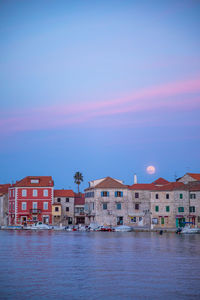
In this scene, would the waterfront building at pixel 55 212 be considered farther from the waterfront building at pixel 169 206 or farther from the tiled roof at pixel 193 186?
the tiled roof at pixel 193 186

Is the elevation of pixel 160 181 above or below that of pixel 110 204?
above

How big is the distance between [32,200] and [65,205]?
8761mm

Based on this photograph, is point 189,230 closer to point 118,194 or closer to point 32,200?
point 118,194

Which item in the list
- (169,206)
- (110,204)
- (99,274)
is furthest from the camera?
(110,204)

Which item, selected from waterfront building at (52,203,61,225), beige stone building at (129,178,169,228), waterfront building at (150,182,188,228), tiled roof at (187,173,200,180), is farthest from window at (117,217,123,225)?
tiled roof at (187,173,200,180)

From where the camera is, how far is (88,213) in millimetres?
114000

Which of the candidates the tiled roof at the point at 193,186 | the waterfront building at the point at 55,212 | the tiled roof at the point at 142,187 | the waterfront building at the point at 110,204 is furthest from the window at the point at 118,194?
the tiled roof at the point at 193,186

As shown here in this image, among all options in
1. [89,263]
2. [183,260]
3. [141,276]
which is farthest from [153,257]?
[141,276]

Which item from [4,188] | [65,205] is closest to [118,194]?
[65,205]

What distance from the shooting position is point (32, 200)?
11275 cm

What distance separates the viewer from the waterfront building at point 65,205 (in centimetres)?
11644

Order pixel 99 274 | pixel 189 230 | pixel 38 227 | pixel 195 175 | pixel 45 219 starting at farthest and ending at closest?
pixel 45 219 → pixel 195 175 → pixel 38 227 → pixel 189 230 → pixel 99 274

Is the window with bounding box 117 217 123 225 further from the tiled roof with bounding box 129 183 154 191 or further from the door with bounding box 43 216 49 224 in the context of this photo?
the door with bounding box 43 216 49 224

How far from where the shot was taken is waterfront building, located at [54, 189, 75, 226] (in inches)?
4584
